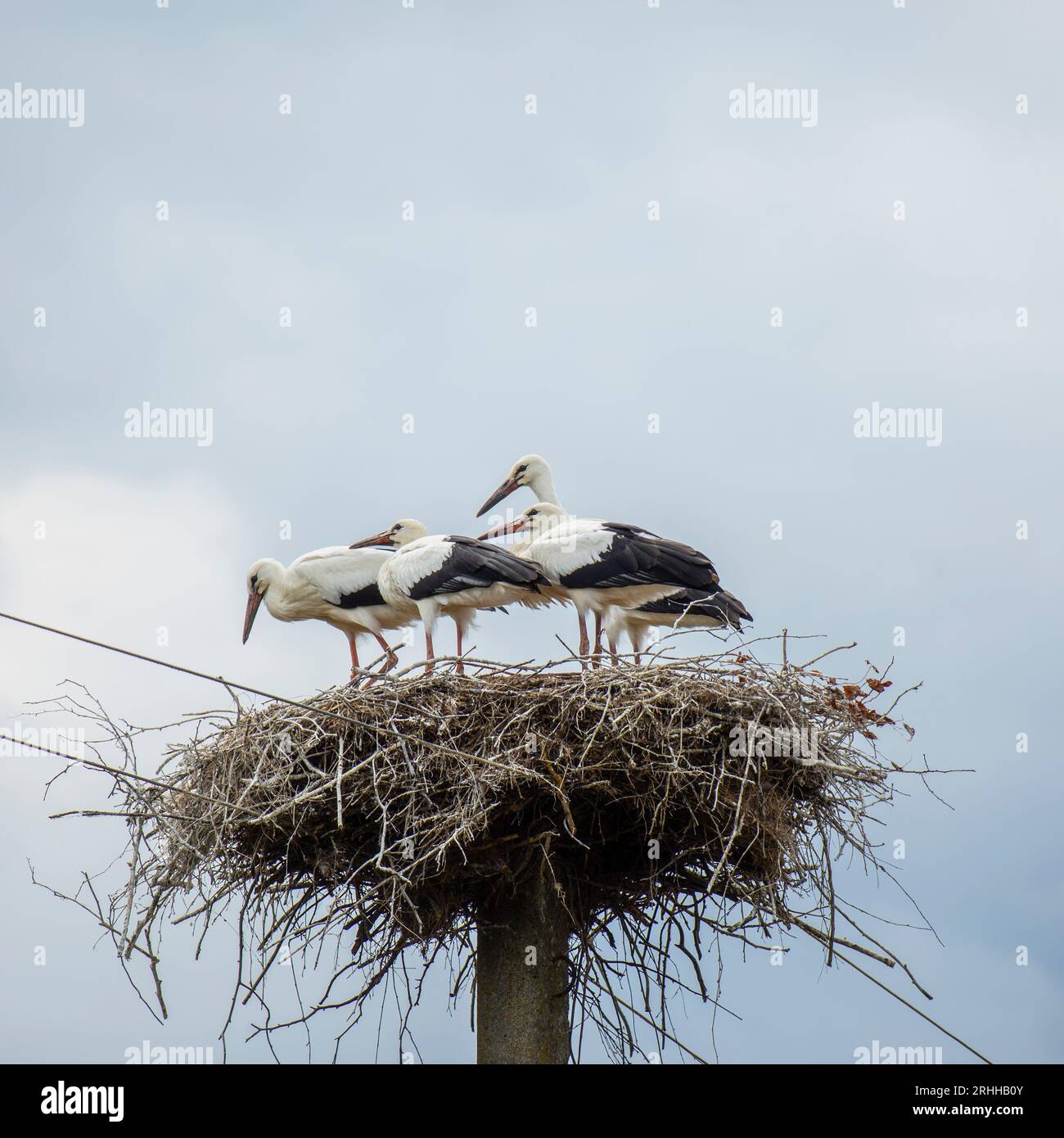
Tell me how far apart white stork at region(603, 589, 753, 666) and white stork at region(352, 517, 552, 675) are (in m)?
0.46

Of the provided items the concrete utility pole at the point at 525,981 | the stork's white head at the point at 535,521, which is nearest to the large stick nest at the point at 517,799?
the concrete utility pole at the point at 525,981

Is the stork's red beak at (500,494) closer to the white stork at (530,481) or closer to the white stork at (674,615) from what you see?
the white stork at (530,481)

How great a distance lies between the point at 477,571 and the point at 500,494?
1695 millimetres

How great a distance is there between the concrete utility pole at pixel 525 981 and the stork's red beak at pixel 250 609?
4.07 metres

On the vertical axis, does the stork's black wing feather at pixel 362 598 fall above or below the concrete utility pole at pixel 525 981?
above

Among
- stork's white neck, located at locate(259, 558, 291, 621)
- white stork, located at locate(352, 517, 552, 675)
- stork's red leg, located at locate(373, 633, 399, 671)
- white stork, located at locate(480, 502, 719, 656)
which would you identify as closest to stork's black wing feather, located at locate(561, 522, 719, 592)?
white stork, located at locate(480, 502, 719, 656)

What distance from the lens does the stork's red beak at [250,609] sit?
10531 millimetres

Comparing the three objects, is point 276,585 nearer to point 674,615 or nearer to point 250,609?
point 250,609

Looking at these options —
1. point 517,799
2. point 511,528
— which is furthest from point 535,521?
point 517,799

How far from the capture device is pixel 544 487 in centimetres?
1028

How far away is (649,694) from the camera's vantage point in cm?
660

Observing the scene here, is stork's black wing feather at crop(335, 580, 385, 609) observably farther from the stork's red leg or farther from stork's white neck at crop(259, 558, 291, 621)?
the stork's red leg

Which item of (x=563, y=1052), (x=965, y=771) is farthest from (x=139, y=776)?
(x=965, y=771)

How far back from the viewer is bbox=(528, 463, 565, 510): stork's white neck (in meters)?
10.3
